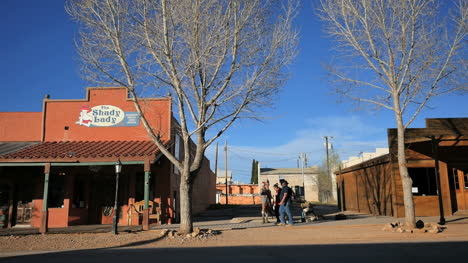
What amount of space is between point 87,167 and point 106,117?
96.3 inches

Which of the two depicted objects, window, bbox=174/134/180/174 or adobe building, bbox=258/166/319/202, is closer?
window, bbox=174/134/180/174

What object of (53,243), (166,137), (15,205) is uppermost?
(166,137)

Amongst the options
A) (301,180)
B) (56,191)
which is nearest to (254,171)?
(301,180)

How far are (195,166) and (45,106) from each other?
9755 millimetres

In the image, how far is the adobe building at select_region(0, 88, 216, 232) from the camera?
642 inches

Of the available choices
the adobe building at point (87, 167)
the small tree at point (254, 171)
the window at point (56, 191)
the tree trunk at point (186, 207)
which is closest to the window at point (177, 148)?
the adobe building at point (87, 167)

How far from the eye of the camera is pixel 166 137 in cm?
1703

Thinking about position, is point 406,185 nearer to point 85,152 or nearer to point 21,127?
point 85,152

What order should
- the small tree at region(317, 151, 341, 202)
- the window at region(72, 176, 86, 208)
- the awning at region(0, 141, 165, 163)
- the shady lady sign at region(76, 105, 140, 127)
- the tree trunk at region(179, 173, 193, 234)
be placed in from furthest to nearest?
the small tree at region(317, 151, 341, 202) < the shady lady sign at region(76, 105, 140, 127) < the window at region(72, 176, 86, 208) < the awning at region(0, 141, 165, 163) < the tree trunk at region(179, 173, 193, 234)

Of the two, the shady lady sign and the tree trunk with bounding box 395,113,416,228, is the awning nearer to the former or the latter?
the shady lady sign

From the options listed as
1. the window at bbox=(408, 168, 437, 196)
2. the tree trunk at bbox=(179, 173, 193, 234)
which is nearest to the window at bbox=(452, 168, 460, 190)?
the window at bbox=(408, 168, 437, 196)

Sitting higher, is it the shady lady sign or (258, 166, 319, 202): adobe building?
the shady lady sign

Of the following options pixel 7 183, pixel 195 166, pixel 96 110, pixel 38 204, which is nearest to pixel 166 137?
pixel 96 110

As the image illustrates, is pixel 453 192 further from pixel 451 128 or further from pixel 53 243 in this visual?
pixel 53 243
